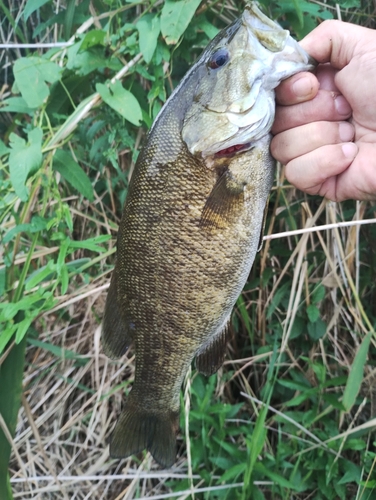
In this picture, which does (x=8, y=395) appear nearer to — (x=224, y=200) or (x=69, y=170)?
(x=69, y=170)

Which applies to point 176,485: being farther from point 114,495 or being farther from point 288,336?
point 288,336

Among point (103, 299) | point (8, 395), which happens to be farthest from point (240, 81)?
point (103, 299)

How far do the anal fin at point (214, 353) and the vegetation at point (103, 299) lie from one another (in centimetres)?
31

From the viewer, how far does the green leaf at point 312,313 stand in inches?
61.7

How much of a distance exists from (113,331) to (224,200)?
0.50 metres

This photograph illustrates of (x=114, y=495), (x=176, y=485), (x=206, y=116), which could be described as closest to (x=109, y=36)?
(x=206, y=116)

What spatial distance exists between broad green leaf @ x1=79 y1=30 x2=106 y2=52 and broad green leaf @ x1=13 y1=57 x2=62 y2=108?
10 centimetres

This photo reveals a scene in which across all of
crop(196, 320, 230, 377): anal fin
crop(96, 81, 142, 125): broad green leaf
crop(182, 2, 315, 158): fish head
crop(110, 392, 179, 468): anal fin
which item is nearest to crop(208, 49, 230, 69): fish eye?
crop(182, 2, 315, 158): fish head

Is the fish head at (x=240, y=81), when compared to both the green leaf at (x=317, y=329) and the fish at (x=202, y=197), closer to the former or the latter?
the fish at (x=202, y=197)

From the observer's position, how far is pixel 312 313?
1580 mm

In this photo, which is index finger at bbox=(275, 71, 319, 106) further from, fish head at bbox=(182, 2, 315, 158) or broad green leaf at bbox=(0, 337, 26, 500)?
broad green leaf at bbox=(0, 337, 26, 500)

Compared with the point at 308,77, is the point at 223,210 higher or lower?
lower

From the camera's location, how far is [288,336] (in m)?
1.56

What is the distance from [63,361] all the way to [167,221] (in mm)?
1208
